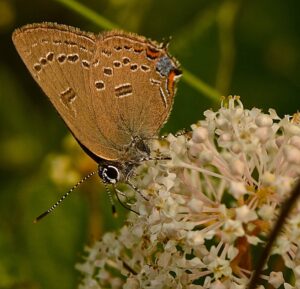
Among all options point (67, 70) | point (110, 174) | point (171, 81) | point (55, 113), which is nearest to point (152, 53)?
point (171, 81)

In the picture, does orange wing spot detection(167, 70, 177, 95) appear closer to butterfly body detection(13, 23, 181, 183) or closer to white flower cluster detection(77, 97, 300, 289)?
butterfly body detection(13, 23, 181, 183)

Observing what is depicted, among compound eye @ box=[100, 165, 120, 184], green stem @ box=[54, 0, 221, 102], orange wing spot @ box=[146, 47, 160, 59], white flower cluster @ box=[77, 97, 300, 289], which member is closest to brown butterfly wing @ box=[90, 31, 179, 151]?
orange wing spot @ box=[146, 47, 160, 59]

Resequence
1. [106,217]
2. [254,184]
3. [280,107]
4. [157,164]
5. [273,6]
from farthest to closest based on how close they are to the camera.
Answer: [273,6] → [280,107] → [106,217] → [157,164] → [254,184]

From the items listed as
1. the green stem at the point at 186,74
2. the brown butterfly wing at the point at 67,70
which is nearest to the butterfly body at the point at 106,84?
the brown butterfly wing at the point at 67,70

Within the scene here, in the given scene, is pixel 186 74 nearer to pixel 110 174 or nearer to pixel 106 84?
pixel 106 84

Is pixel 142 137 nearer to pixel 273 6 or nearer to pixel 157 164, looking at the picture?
pixel 157 164

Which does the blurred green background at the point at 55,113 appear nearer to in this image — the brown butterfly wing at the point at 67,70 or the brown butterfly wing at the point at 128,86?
the brown butterfly wing at the point at 128,86

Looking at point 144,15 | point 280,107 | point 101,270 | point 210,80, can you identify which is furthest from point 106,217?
point 144,15
